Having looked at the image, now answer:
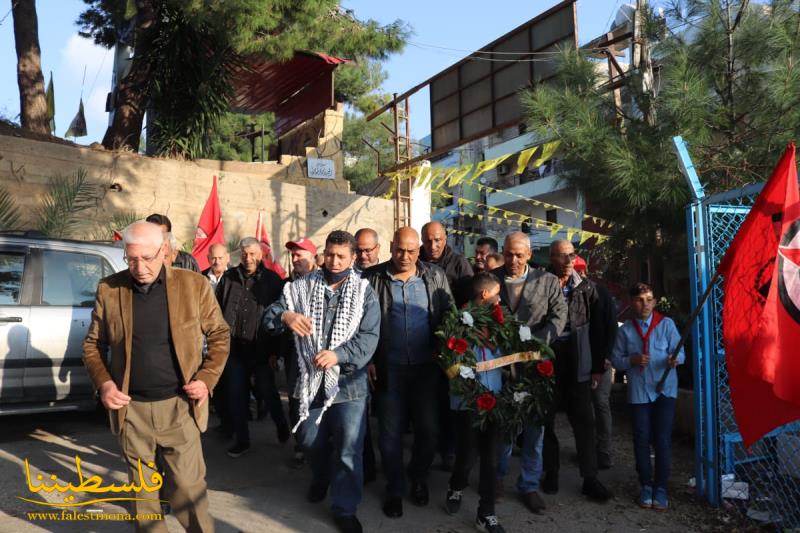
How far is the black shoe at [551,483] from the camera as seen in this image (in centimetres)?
515

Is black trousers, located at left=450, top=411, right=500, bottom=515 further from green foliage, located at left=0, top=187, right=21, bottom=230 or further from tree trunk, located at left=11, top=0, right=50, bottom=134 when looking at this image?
tree trunk, located at left=11, top=0, right=50, bottom=134

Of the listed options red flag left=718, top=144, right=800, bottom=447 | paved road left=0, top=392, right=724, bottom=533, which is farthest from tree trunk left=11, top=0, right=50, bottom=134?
red flag left=718, top=144, right=800, bottom=447

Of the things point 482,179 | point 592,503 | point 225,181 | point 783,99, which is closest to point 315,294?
point 592,503

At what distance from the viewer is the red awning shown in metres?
16.1

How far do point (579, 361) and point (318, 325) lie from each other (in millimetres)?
2086

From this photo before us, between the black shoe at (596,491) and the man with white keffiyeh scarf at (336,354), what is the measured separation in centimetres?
189

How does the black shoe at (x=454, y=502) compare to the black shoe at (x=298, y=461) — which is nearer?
the black shoe at (x=454, y=502)

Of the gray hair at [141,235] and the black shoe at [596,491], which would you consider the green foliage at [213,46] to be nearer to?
the gray hair at [141,235]

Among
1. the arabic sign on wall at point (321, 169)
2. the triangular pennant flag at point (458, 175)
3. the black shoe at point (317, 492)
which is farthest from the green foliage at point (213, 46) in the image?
the black shoe at point (317, 492)

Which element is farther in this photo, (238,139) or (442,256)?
(238,139)

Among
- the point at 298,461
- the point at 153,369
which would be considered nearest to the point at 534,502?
the point at 298,461

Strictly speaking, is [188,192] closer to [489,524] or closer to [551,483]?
[551,483]

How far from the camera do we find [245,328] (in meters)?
5.55

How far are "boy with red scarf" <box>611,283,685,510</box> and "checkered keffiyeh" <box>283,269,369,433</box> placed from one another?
2.19 metres
